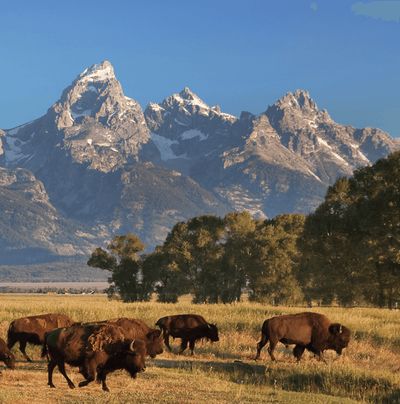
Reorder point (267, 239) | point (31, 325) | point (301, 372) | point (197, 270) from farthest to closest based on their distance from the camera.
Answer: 1. point (197, 270)
2. point (267, 239)
3. point (31, 325)
4. point (301, 372)

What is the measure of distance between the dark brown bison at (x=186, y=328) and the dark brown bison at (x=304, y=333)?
8.07 feet

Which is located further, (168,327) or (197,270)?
(197,270)

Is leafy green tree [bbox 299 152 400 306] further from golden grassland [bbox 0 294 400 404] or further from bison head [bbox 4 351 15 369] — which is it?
bison head [bbox 4 351 15 369]

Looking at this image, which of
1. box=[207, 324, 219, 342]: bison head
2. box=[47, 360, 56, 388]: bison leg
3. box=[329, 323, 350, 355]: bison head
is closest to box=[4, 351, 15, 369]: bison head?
box=[47, 360, 56, 388]: bison leg

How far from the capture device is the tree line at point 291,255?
49.2 meters

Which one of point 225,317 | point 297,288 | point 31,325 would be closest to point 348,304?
point 297,288

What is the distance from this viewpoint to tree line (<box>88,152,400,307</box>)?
161 ft

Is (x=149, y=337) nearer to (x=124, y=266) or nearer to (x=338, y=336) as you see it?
(x=338, y=336)

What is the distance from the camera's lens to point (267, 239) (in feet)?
235

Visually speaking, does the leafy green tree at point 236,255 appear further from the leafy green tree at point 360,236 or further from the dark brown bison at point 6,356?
the dark brown bison at point 6,356

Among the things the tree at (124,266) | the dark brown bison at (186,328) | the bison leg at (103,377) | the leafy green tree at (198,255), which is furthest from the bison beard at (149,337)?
the tree at (124,266)

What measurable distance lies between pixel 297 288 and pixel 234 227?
13.5 metres

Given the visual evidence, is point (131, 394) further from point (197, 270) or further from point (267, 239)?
point (197, 270)

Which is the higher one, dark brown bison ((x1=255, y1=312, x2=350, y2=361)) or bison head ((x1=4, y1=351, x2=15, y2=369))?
dark brown bison ((x1=255, y1=312, x2=350, y2=361))
